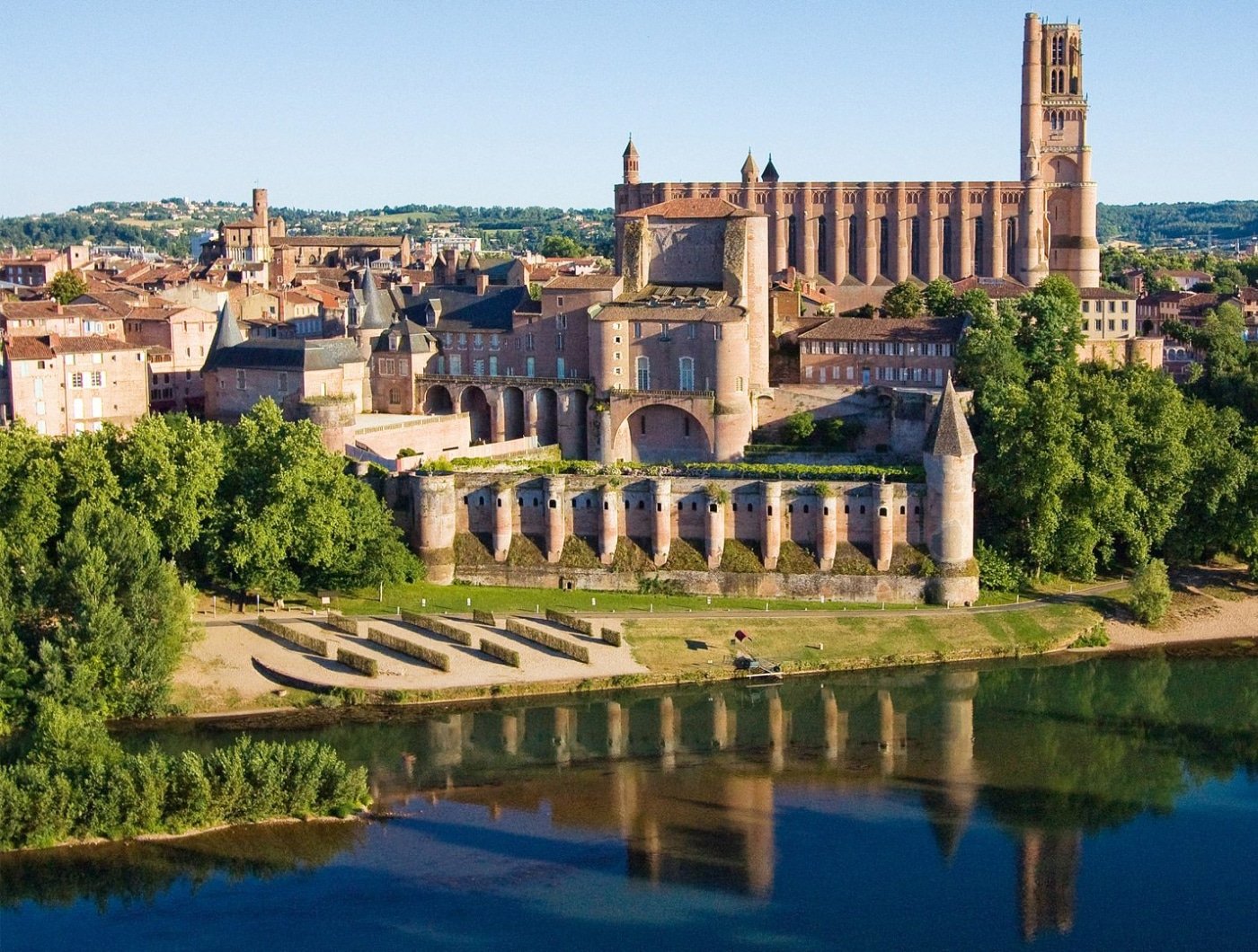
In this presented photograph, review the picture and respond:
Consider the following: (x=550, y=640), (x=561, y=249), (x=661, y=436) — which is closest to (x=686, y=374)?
(x=661, y=436)

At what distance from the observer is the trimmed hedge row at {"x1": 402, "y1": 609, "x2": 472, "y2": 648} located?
53.2 meters

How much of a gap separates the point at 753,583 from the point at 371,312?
22.8 m

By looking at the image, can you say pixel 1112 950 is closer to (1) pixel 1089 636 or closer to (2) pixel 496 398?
(1) pixel 1089 636

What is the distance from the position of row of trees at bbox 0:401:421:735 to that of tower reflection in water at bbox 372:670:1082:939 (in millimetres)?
7801

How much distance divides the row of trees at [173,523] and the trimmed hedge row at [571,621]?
481 centimetres

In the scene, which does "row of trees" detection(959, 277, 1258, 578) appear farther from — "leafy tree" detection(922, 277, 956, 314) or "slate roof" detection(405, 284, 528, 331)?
"slate roof" detection(405, 284, 528, 331)

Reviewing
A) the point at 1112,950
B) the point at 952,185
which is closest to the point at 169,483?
the point at 1112,950

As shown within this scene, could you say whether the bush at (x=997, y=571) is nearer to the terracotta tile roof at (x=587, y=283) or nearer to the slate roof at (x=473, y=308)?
the terracotta tile roof at (x=587, y=283)

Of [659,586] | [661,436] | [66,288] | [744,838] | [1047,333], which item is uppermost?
[66,288]

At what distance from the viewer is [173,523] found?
5488 cm

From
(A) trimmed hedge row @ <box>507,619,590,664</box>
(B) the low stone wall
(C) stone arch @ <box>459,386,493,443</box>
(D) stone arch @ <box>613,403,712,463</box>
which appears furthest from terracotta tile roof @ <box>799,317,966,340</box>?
(A) trimmed hedge row @ <box>507,619,590,664</box>

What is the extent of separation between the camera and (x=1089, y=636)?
56.6m

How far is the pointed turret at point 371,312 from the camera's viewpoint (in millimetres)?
73688

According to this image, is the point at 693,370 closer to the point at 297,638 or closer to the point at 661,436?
the point at 661,436
